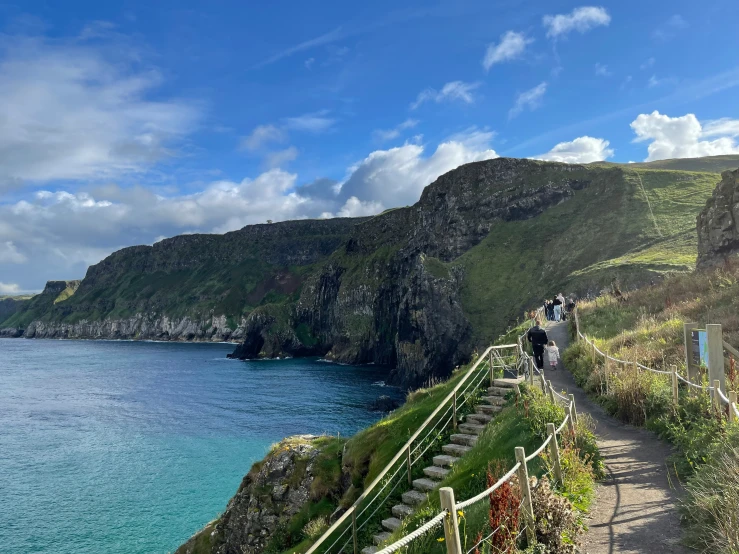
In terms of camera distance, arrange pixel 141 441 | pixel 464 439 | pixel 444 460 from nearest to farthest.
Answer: pixel 444 460 < pixel 464 439 < pixel 141 441

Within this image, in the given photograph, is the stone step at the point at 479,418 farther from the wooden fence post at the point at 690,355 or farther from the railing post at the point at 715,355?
the railing post at the point at 715,355

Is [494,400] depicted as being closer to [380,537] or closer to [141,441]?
[380,537]

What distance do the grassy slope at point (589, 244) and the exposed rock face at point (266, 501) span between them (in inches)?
2215

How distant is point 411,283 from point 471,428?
8549 cm

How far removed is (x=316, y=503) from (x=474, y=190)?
116m

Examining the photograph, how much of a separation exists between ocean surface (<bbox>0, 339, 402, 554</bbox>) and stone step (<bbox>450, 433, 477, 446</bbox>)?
21781mm

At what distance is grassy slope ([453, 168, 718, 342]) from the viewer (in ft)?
235

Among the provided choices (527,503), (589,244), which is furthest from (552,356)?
(589,244)

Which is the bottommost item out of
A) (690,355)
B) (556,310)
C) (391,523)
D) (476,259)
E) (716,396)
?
(391,523)

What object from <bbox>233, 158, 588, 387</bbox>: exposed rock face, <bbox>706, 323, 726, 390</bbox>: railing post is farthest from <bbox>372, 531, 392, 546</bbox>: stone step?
<bbox>233, 158, 588, 387</bbox>: exposed rock face

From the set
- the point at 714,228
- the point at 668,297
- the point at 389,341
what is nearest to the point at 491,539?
the point at 668,297

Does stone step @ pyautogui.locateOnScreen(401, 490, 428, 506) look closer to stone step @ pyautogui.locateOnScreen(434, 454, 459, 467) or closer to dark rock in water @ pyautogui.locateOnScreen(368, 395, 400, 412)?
stone step @ pyautogui.locateOnScreen(434, 454, 459, 467)

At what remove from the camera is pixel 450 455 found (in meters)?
14.6

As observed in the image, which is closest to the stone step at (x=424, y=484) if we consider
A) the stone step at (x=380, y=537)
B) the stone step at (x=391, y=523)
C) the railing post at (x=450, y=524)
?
the stone step at (x=391, y=523)
